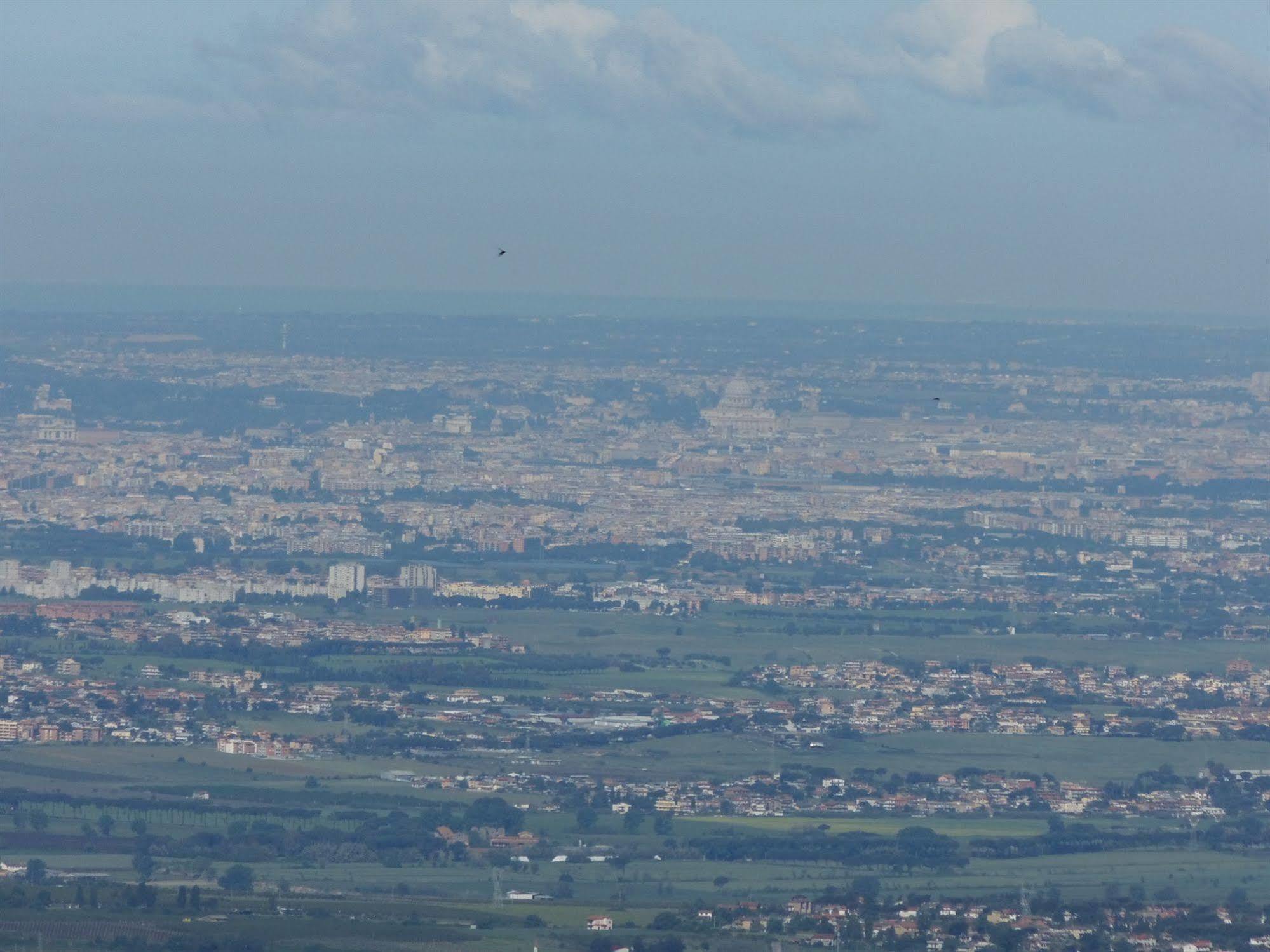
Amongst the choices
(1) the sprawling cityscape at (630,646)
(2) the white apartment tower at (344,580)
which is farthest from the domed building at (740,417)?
(2) the white apartment tower at (344,580)

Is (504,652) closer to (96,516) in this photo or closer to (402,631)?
(402,631)

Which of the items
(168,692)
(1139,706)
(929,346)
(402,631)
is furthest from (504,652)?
(929,346)

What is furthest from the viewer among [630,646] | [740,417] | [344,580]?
[740,417]

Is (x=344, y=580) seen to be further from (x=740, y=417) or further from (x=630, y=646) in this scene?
(x=740, y=417)

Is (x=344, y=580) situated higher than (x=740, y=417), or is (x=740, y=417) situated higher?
(x=740, y=417)

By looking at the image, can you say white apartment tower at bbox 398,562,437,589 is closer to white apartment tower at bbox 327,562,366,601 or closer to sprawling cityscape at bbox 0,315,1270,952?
sprawling cityscape at bbox 0,315,1270,952

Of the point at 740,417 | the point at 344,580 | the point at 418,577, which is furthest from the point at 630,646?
the point at 740,417

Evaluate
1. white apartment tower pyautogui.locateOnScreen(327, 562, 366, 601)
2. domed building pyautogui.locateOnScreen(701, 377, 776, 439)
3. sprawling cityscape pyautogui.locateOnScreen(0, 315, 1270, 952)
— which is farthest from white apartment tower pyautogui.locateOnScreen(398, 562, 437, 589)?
domed building pyautogui.locateOnScreen(701, 377, 776, 439)
